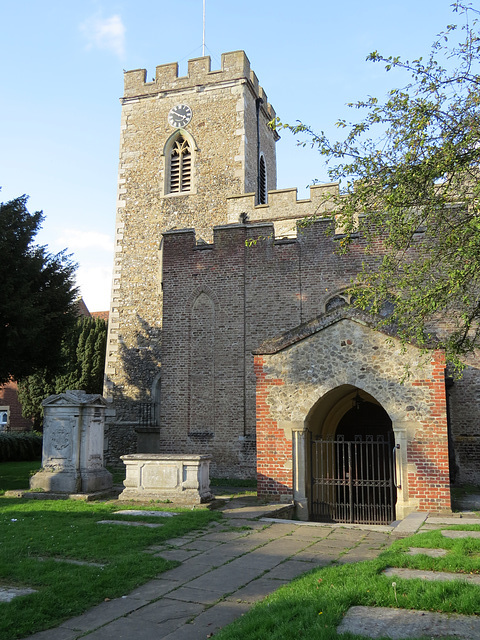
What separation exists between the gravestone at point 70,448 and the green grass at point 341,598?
7722 mm

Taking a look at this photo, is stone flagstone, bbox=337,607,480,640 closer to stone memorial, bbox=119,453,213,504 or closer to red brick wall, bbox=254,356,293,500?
stone memorial, bbox=119,453,213,504

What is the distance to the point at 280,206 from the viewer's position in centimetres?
2027

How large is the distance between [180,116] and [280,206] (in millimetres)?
7778

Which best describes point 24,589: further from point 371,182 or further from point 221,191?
point 221,191

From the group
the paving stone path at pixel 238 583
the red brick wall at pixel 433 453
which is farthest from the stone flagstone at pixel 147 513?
the red brick wall at pixel 433 453

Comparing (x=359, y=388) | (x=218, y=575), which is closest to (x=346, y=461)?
(x=359, y=388)

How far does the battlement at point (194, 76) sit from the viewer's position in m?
24.4

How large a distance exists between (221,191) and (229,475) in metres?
12.3

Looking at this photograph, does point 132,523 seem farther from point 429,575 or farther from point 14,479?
point 14,479

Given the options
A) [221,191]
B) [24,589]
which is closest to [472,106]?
[24,589]

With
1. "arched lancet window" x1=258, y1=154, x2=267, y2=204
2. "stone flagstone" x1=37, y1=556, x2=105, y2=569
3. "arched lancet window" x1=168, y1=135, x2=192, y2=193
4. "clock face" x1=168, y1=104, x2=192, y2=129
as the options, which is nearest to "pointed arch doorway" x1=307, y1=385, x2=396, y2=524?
"stone flagstone" x1=37, y1=556, x2=105, y2=569

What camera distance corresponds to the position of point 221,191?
76.6ft

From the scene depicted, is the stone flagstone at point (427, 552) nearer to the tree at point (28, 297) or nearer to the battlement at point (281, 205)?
the tree at point (28, 297)

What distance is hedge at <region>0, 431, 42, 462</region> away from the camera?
24.6 m
